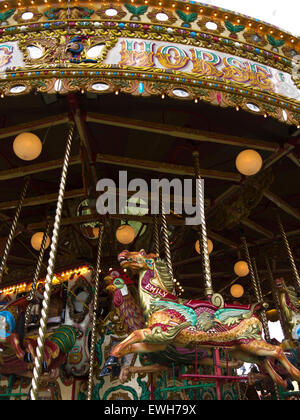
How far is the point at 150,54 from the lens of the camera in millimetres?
4387

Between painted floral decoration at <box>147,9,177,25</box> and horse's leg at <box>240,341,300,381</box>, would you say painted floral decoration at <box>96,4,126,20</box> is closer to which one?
painted floral decoration at <box>147,9,177,25</box>

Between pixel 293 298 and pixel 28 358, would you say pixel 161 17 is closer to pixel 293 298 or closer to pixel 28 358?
pixel 293 298

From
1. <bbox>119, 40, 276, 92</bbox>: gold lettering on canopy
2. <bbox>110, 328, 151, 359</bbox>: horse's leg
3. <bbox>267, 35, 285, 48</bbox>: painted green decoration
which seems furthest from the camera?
<bbox>267, 35, 285, 48</bbox>: painted green decoration

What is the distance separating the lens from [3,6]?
5.01m

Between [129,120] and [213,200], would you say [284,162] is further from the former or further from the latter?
[129,120]

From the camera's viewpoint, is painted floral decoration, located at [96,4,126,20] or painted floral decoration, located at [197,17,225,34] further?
painted floral decoration, located at [197,17,225,34]

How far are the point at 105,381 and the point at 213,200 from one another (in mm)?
3480

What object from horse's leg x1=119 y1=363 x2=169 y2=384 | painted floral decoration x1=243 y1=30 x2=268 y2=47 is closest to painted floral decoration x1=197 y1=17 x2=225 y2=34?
painted floral decoration x1=243 y1=30 x2=268 y2=47

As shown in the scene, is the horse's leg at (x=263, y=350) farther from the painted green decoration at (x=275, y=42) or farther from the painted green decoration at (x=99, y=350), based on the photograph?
the painted green decoration at (x=275, y=42)

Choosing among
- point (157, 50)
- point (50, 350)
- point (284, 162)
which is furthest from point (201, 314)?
point (284, 162)

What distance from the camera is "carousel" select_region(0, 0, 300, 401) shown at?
3668 mm

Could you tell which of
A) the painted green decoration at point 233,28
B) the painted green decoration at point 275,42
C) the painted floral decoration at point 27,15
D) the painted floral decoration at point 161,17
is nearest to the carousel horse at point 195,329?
the painted floral decoration at point 161,17

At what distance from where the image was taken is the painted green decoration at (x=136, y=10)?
189 inches

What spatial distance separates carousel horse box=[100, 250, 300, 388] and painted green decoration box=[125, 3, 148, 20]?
11.1 ft
